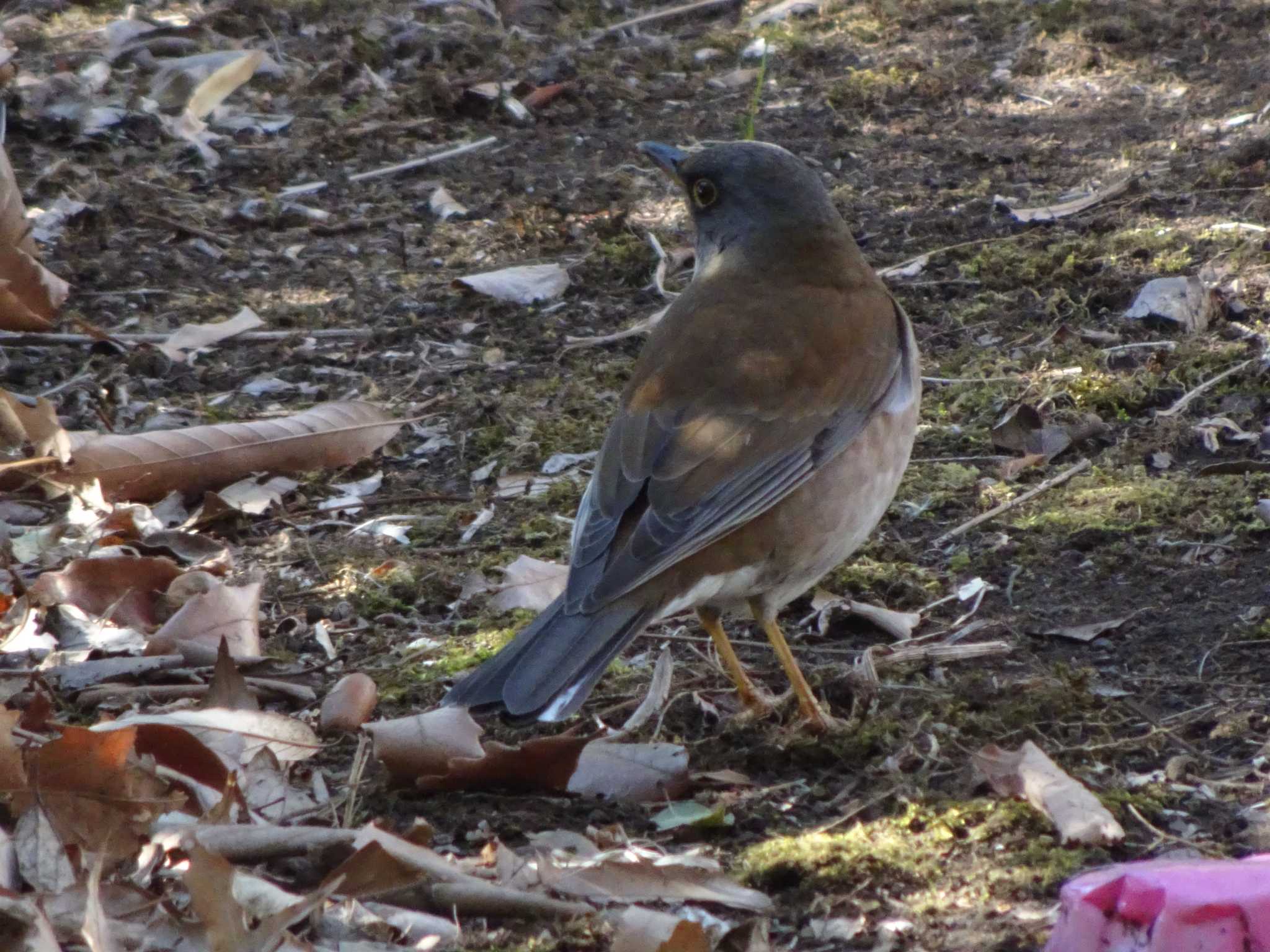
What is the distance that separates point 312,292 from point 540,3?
→ 4.16 m

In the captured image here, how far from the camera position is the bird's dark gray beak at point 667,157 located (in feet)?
18.9

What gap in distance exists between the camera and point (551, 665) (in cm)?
398

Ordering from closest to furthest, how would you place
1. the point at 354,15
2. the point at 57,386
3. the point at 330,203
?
the point at 57,386, the point at 330,203, the point at 354,15

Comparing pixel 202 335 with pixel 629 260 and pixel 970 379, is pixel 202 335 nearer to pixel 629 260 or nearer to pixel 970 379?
pixel 629 260

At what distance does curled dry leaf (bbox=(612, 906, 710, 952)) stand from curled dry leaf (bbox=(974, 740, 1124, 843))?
33.9 inches

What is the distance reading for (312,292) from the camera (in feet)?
25.2

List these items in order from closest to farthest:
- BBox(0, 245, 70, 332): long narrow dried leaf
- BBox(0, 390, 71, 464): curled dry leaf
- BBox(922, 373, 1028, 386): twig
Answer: BBox(0, 390, 71, 464): curled dry leaf → BBox(922, 373, 1028, 386): twig → BBox(0, 245, 70, 332): long narrow dried leaf

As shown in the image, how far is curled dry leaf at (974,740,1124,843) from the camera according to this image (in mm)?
3541

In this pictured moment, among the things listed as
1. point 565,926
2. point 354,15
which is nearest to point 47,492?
point 565,926

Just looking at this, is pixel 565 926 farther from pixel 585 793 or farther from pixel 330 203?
pixel 330 203

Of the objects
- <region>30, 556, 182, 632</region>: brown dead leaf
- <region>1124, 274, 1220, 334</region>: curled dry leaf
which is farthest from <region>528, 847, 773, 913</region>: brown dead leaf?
<region>1124, 274, 1220, 334</region>: curled dry leaf

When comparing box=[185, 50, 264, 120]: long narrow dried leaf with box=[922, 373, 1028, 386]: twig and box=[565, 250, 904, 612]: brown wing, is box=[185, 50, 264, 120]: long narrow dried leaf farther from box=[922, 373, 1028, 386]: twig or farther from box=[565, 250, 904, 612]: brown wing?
box=[565, 250, 904, 612]: brown wing

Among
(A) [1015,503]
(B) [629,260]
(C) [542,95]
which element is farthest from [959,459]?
(C) [542,95]

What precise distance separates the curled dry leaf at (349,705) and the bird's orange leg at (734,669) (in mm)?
958
